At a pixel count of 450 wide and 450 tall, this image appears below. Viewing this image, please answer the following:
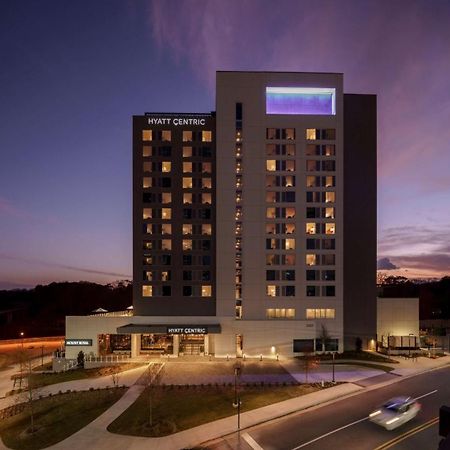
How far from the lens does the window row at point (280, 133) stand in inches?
2731

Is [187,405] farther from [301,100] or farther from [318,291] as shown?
[301,100]

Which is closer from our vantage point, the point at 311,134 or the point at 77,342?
the point at 77,342

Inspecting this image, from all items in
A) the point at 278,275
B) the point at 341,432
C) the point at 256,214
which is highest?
the point at 256,214

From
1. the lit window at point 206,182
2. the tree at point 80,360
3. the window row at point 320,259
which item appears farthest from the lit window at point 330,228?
the tree at point 80,360

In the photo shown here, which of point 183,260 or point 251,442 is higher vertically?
point 183,260

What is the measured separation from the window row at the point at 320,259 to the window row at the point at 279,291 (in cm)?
505

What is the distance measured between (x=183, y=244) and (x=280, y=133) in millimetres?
24147

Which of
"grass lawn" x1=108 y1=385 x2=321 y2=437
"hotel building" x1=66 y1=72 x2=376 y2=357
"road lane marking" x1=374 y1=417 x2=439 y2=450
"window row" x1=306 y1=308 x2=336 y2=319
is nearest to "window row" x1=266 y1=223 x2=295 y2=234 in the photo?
"hotel building" x1=66 y1=72 x2=376 y2=357

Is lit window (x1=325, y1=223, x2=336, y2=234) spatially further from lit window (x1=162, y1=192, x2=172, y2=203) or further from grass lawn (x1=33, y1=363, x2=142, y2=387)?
grass lawn (x1=33, y1=363, x2=142, y2=387)

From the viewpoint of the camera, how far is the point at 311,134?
69562 mm

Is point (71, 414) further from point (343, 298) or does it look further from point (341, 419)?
point (343, 298)

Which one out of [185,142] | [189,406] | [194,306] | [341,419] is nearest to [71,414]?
[189,406]

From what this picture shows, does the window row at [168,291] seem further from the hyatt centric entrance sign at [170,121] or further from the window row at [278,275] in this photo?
the hyatt centric entrance sign at [170,121]

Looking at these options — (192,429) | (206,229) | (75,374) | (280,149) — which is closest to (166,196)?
(206,229)
